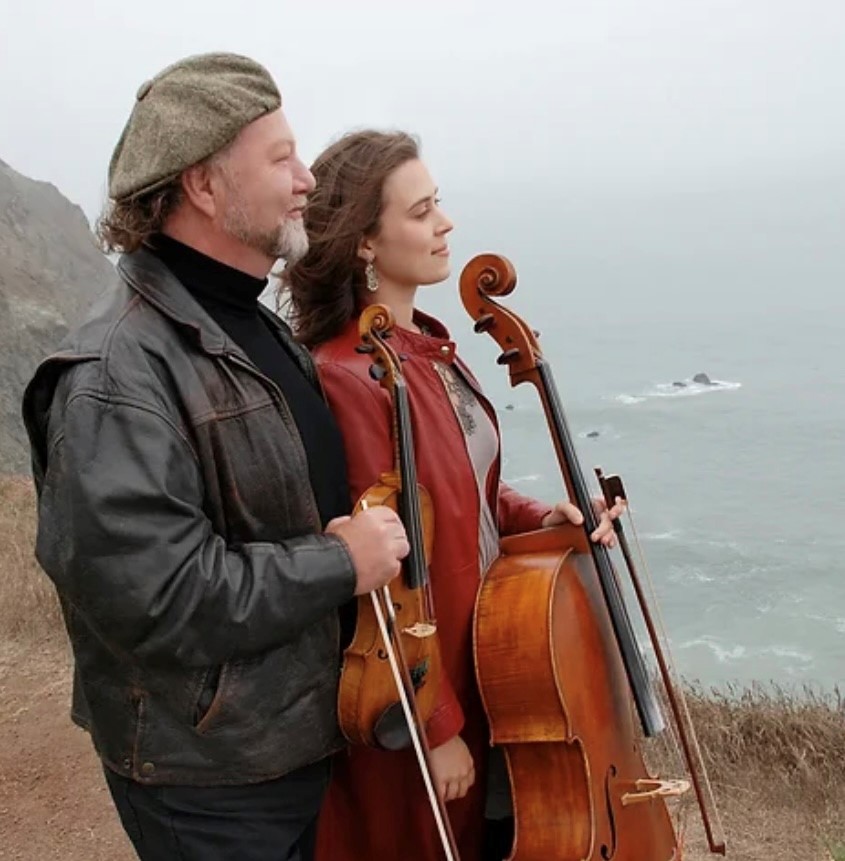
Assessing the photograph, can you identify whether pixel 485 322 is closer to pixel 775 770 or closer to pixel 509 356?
pixel 509 356

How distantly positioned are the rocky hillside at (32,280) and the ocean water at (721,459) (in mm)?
11542

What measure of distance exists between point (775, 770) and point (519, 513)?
2080mm

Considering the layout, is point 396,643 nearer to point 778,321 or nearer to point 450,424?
point 450,424

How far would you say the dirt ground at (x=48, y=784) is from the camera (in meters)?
3.96

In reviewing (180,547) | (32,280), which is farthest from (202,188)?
(32,280)

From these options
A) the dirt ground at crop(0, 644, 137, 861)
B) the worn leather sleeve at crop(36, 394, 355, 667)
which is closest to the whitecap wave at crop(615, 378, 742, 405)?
the dirt ground at crop(0, 644, 137, 861)

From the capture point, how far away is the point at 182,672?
1.80 m

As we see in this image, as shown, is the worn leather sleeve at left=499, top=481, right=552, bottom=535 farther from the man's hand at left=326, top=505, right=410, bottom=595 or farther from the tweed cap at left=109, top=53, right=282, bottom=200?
the tweed cap at left=109, top=53, right=282, bottom=200

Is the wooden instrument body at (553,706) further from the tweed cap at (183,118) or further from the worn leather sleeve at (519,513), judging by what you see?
the tweed cap at (183,118)

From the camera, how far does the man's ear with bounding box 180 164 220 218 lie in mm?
1857

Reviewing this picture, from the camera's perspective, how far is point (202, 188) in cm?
187

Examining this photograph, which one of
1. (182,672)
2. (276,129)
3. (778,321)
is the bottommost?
(778,321)

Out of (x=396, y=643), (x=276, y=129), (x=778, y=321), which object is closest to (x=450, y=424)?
(x=396, y=643)

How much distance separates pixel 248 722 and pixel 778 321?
7196cm
